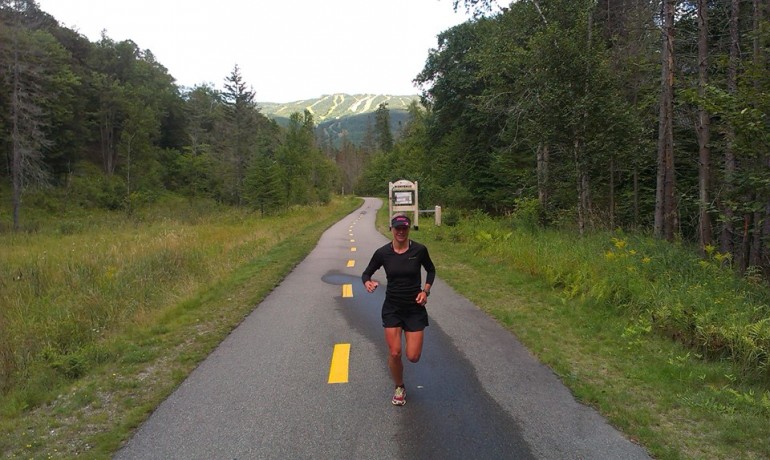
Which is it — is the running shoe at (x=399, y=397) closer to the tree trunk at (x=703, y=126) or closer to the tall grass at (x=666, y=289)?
the tall grass at (x=666, y=289)

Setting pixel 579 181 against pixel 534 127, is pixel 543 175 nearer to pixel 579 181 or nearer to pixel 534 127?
pixel 579 181

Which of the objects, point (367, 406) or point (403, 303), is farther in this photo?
point (403, 303)

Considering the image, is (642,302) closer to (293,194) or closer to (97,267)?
(97,267)

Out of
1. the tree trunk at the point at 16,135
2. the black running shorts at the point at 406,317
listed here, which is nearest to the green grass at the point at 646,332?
the black running shorts at the point at 406,317

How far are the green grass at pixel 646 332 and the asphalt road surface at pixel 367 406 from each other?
43 centimetres

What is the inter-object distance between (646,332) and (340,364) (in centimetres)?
443

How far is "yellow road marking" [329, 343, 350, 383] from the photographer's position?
529 cm

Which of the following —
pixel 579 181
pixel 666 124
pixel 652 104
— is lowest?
pixel 579 181

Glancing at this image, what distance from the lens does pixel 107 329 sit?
784cm

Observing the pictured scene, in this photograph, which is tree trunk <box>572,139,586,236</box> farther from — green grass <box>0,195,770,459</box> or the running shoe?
the running shoe

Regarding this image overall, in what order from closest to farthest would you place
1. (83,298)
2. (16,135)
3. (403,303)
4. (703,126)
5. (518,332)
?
(403,303) → (518,332) → (83,298) → (703,126) → (16,135)

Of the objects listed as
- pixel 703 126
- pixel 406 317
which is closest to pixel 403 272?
pixel 406 317

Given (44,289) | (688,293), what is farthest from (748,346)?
(44,289)

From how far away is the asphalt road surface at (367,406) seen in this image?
3750 mm
